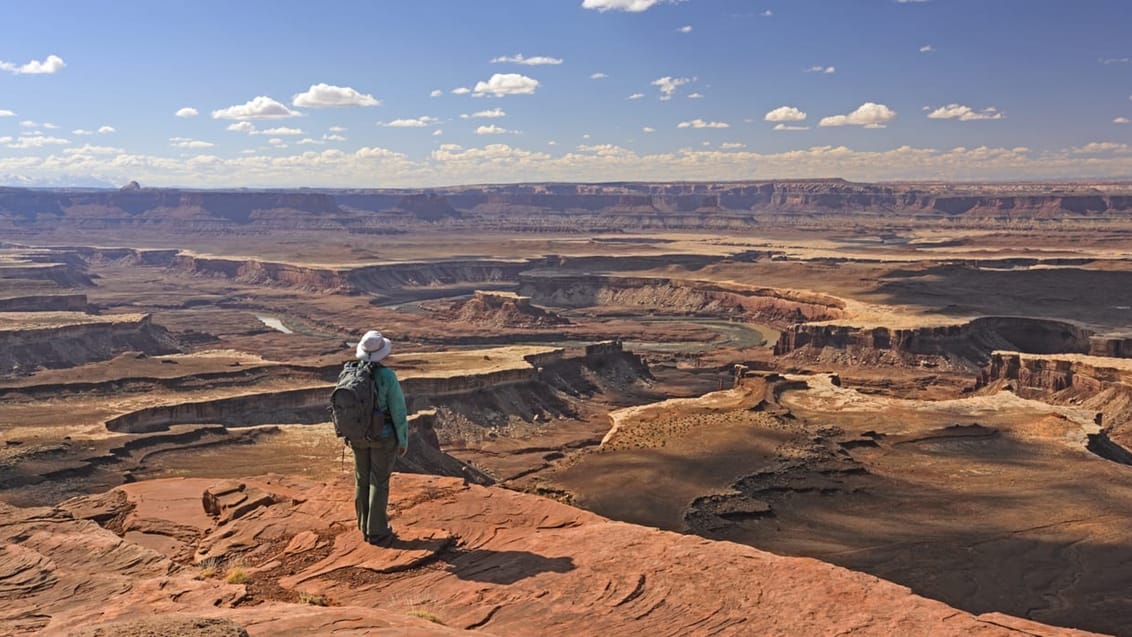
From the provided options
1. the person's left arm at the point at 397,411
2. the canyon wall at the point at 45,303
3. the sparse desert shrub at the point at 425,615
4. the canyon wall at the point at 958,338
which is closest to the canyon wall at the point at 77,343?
the canyon wall at the point at 45,303

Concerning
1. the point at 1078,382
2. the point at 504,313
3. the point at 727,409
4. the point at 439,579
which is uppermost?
the point at 439,579

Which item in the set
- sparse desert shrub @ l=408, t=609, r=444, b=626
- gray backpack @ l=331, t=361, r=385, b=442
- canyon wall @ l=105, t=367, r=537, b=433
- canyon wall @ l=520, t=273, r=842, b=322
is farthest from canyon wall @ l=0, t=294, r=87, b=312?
sparse desert shrub @ l=408, t=609, r=444, b=626

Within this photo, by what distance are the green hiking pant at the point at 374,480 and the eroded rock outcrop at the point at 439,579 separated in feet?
1.16

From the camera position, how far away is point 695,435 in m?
55.2

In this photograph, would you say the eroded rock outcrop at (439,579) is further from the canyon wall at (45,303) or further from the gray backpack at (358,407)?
the canyon wall at (45,303)

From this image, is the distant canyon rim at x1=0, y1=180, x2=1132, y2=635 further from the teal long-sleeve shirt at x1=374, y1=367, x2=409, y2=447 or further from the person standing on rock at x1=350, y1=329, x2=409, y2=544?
the teal long-sleeve shirt at x1=374, y1=367, x2=409, y2=447

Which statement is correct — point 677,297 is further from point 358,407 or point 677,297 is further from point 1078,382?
point 358,407

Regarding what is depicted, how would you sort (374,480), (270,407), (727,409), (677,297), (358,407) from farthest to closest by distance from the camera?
(677,297) < (727,409) < (270,407) < (374,480) < (358,407)

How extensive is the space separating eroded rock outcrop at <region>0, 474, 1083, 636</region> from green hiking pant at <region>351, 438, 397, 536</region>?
1.16ft

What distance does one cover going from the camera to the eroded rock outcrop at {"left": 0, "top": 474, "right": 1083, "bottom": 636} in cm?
1053

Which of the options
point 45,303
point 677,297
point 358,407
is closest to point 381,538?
point 358,407

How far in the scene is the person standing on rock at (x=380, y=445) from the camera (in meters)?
13.3

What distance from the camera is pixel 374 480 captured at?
1326cm

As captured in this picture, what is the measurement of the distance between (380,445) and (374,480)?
1.62 feet
